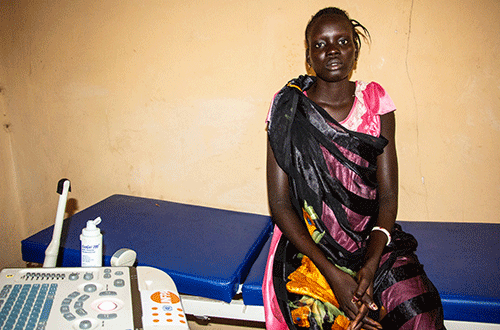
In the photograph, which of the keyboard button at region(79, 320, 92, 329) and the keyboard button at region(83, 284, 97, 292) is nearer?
the keyboard button at region(79, 320, 92, 329)

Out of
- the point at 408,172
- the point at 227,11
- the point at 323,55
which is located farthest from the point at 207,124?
the point at 408,172

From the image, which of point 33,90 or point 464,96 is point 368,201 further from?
point 33,90

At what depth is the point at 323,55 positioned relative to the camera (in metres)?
1.30

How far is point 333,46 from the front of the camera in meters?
1.29

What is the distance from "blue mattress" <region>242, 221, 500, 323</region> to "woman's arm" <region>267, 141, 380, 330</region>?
0.21 m

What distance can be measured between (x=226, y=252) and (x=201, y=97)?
0.86 meters

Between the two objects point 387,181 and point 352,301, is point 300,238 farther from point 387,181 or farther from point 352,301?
point 387,181

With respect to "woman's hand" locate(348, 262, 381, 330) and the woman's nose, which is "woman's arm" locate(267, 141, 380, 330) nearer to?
"woman's hand" locate(348, 262, 381, 330)

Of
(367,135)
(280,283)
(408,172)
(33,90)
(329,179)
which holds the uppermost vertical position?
(33,90)

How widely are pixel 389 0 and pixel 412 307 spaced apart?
4.26ft

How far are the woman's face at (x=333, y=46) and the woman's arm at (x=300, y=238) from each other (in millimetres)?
340

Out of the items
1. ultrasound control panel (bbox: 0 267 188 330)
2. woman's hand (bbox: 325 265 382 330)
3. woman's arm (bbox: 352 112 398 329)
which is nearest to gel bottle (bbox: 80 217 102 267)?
ultrasound control panel (bbox: 0 267 188 330)

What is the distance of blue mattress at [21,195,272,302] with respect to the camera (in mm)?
1346

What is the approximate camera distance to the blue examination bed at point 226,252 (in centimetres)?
129
